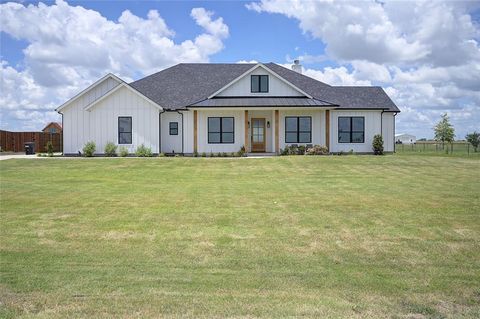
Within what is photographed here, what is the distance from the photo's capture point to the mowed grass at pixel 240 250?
5.80 meters

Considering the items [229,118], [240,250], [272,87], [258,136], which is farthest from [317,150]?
[240,250]

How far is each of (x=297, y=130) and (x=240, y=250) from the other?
2372cm

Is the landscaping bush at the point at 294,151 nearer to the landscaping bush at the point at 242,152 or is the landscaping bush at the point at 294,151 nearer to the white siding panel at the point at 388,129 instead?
the landscaping bush at the point at 242,152

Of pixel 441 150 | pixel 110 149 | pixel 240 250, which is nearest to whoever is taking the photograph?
pixel 240 250

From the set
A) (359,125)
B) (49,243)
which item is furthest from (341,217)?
(359,125)

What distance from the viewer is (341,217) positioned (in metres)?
10.2

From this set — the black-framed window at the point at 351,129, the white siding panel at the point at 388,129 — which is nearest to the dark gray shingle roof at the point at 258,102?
the black-framed window at the point at 351,129

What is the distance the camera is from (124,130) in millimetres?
30312

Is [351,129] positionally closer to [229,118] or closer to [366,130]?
[366,130]

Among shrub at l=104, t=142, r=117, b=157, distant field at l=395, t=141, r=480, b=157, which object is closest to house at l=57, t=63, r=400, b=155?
shrub at l=104, t=142, r=117, b=157

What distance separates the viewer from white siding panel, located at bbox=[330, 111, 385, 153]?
3189 cm

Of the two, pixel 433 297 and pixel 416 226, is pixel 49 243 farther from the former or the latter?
pixel 416 226

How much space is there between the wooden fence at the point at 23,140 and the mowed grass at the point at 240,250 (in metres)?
24.8

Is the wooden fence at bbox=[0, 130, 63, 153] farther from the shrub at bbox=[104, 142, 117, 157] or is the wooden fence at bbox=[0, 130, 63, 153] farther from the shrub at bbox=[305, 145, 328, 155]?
the shrub at bbox=[305, 145, 328, 155]
